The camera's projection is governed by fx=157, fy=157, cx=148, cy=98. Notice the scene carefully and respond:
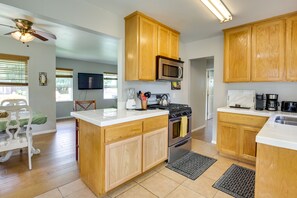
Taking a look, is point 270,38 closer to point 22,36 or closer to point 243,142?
point 243,142

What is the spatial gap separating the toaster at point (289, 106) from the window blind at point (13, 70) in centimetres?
571

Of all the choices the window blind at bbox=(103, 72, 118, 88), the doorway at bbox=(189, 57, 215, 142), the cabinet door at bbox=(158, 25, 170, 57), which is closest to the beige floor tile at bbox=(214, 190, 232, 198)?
the doorway at bbox=(189, 57, 215, 142)

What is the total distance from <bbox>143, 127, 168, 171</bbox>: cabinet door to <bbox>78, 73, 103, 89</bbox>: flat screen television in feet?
17.8

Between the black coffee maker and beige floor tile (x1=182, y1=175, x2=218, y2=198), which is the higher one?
the black coffee maker

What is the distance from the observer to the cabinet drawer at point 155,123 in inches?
86.3

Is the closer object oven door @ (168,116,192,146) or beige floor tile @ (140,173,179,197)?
beige floor tile @ (140,173,179,197)

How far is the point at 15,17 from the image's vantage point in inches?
106

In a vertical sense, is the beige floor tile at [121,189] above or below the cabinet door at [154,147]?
below

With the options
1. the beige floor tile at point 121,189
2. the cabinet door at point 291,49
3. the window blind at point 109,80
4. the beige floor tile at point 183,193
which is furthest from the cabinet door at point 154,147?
the window blind at point 109,80

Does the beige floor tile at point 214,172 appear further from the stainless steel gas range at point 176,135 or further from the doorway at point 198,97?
the doorway at point 198,97

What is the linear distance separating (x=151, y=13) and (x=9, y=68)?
388 cm

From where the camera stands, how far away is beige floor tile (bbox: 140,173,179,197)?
1947 millimetres

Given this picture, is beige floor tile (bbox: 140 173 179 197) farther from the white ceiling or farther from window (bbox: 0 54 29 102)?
window (bbox: 0 54 29 102)

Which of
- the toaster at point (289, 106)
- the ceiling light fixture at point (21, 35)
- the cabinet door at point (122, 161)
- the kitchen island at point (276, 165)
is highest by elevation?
the ceiling light fixture at point (21, 35)
